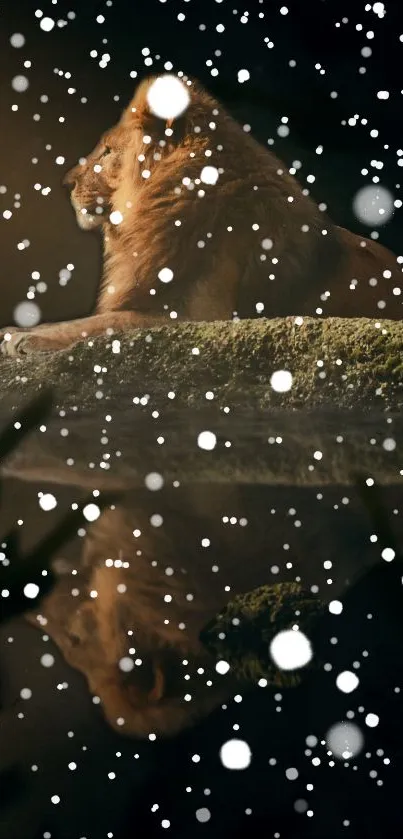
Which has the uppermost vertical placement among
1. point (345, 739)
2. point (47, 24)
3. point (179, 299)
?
point (47, 24)

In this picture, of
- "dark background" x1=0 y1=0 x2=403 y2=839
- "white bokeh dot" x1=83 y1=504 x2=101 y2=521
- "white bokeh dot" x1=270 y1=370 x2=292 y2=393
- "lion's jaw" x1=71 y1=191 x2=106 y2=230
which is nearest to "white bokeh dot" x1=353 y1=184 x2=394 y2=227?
"dark background" x1=0 y1=0 x2=403 y2=839

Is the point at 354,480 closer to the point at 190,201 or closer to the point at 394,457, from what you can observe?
the point at 394,457

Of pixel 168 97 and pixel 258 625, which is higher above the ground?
pixel 168 97

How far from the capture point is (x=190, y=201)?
44.3 inches

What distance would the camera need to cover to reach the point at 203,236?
1.12 meters

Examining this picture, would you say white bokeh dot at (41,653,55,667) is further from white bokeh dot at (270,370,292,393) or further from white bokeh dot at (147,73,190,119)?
white bokeh dot at (147,73,190,119)

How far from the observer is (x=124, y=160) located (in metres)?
1.12

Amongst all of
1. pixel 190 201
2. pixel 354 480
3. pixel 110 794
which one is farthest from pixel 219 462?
pixel 110 794

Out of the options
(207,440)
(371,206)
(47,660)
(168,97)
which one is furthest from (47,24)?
(47,660)

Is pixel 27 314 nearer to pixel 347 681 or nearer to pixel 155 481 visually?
pixel 155 481

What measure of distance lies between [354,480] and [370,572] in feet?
0.50

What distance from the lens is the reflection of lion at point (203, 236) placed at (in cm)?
111

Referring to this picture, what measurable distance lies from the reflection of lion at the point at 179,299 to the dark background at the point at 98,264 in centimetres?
4

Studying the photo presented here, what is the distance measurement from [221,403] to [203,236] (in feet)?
0.92
